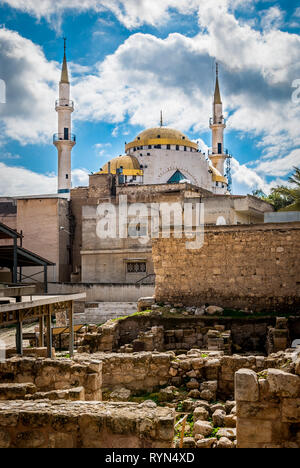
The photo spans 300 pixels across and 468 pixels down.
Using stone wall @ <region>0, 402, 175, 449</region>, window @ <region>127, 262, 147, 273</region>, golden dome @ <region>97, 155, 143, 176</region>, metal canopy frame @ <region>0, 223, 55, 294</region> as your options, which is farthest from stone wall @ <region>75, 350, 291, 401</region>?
golden dome @ <region>97, 155, 143, 176</region>

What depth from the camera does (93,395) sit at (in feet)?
27.1

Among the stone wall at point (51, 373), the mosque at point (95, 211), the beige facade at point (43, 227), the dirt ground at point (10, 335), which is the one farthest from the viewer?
the beige facade at point (43, 227)

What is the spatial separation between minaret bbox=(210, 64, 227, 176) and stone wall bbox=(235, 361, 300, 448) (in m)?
51.5

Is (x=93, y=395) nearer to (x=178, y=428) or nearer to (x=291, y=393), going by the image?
(x=178, y=428)

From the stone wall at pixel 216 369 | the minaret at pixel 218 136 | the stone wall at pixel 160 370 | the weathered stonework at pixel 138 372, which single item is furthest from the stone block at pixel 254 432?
the minaret at pixel 218 136

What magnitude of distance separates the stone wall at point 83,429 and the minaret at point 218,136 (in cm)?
A: 5208

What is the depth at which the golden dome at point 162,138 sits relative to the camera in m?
48.4

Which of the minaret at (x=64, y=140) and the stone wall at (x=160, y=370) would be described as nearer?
the stone wall at (x=160, y=370)

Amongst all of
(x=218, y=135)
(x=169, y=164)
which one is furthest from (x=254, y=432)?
(x=218, y=135)

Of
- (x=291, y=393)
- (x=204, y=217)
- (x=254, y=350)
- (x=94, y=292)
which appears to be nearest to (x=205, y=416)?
(x=291, y=393)

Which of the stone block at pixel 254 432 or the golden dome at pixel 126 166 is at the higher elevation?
the golden dome at pixel 126 166

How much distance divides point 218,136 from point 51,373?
4958 cm

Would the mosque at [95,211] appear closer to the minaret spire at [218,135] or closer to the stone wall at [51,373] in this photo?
the minaret spire at [218,135]
